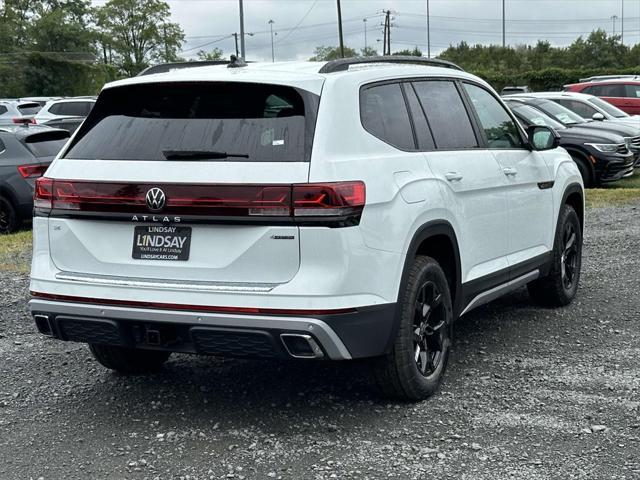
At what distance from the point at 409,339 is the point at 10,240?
26.3ft

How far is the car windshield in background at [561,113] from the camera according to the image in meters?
17.0

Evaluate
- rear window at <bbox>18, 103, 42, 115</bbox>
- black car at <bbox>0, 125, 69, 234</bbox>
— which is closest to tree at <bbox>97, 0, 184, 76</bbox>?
rear window at <bbox>18, 103, 42, 115</bbox>

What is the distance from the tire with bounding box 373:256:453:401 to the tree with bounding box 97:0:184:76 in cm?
8810

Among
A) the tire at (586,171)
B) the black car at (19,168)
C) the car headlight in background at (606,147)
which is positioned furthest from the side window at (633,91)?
the black car at (19,168)

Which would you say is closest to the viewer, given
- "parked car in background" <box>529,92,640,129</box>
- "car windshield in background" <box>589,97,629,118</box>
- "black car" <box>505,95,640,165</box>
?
"black car" <box>505,95,640,165</box>

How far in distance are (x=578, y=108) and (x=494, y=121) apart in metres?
13.2

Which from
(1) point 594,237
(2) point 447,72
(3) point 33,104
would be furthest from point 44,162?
(3) point 33,104

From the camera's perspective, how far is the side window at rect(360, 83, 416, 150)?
15.8 feet

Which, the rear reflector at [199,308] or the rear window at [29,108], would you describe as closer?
the rear reflector at [199,308]

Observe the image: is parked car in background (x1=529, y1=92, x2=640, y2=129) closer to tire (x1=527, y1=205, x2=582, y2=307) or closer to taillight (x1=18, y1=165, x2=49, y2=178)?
taillight (x1=18, y1=165, x2=49, y2=178)

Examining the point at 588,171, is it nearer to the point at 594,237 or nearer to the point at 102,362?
the point at 594,237

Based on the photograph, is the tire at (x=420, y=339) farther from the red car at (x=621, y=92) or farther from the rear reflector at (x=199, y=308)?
the red car at (x=621, y=92)

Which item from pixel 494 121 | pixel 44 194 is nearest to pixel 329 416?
pixel 44 194

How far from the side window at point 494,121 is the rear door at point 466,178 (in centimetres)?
21
